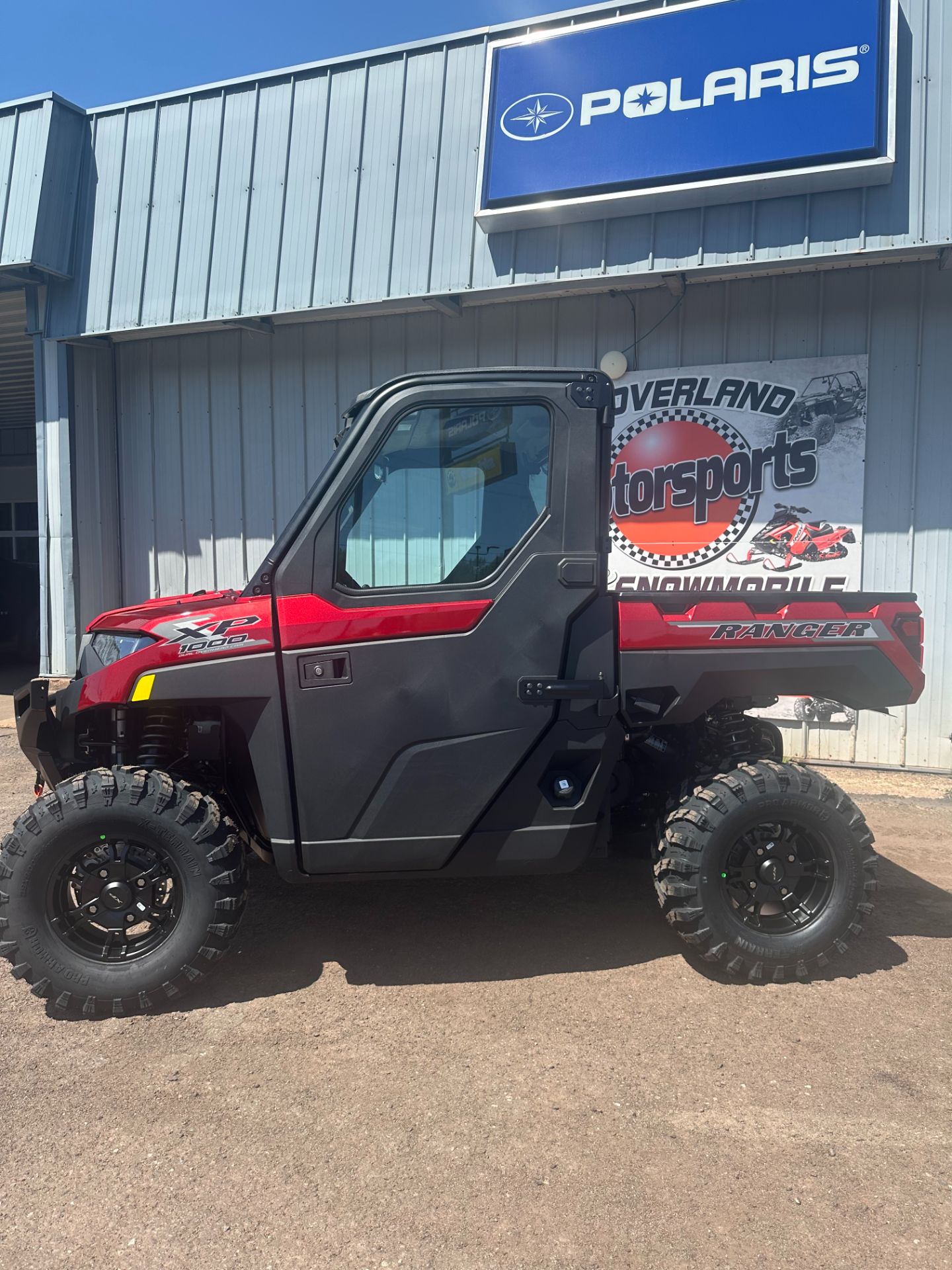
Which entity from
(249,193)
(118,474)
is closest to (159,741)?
(249,193)

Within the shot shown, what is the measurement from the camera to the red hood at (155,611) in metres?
3.79

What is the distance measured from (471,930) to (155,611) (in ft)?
7.02

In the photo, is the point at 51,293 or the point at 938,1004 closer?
the point at 938,1004

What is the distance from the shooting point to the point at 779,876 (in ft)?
12.5

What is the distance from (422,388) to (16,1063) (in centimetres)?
295

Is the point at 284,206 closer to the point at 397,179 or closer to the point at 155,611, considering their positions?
the point at 397,179

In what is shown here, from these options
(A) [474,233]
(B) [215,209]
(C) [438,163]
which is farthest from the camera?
(B) [215,209]

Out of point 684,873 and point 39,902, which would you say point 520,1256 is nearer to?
point 684,873

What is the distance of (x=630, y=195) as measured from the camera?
273 inches

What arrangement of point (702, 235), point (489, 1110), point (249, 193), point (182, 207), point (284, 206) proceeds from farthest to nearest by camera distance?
point (182, 207) < point (249, 193) < point (284, 206) < point (702, 235) < point (489, 1110)

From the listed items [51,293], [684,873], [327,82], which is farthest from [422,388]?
[51,293]

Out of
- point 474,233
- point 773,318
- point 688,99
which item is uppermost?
point 688,99

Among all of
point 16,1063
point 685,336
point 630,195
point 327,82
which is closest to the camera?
point 16,1063

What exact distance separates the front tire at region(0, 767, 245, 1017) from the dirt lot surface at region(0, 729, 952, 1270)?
20cm
